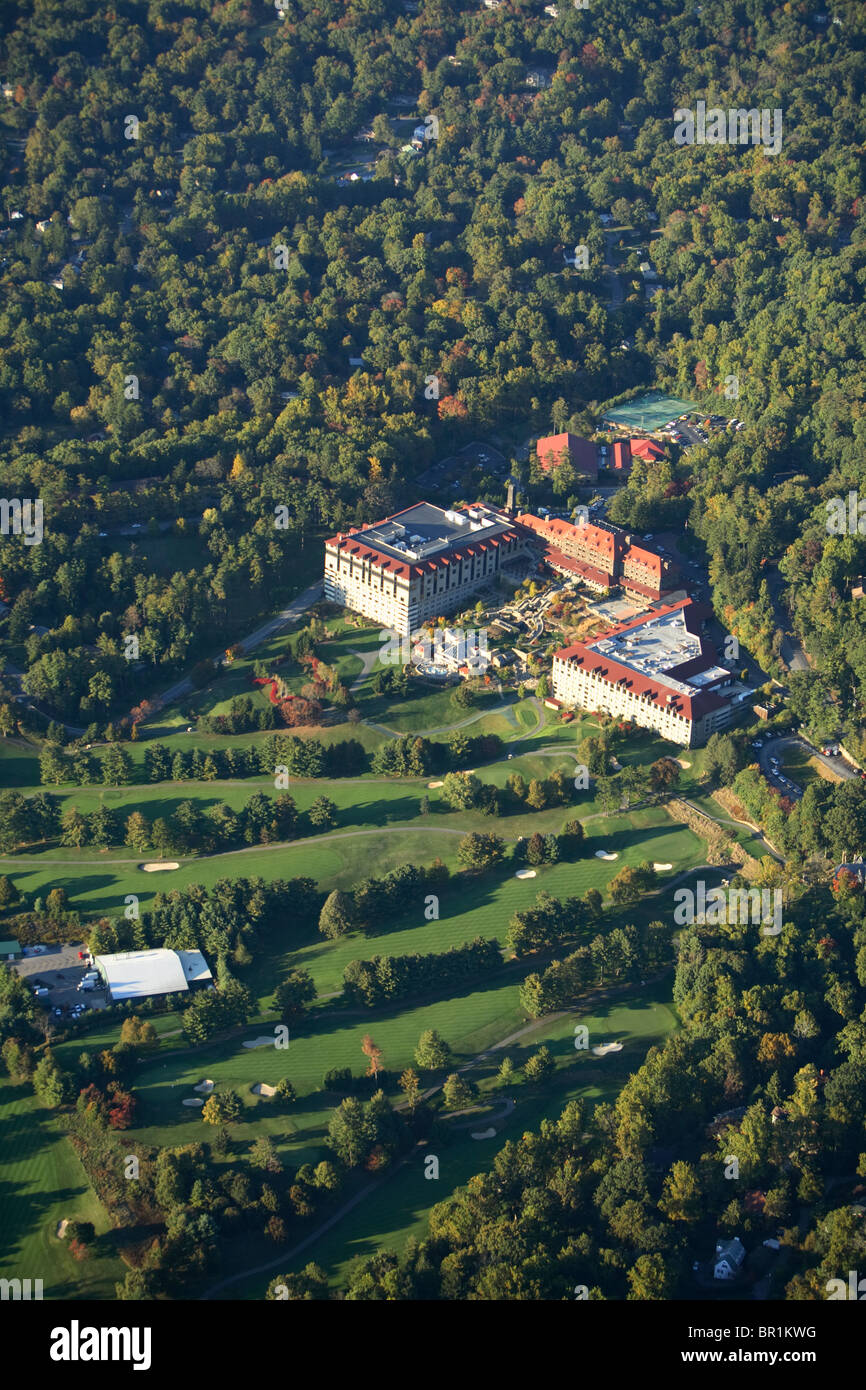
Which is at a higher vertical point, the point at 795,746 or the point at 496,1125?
the point at 795,746

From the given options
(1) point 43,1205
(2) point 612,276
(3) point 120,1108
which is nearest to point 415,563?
(3) point 120,1108

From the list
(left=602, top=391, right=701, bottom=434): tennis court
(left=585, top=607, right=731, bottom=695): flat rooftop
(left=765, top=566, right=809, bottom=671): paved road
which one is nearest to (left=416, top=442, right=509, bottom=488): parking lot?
(left=602, top=391, right=701, bottom=434): tennis court

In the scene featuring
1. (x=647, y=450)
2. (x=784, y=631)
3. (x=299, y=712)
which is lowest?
(x=299, y=712)

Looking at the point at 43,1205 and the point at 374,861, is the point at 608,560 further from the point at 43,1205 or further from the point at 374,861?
the point at 43,1205

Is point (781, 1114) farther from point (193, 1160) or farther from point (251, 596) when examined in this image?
point (251, 596)

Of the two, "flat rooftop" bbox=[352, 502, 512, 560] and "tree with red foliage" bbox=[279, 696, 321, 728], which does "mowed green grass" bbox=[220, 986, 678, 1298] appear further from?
"flat rooftop" bbox=[352, 502, 512, 560]

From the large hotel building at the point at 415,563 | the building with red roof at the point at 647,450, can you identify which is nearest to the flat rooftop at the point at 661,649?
the large hotel building at the point at 415,563

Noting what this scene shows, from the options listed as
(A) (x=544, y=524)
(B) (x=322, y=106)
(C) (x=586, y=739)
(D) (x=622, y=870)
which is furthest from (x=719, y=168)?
(D) (x=622, y=870)
